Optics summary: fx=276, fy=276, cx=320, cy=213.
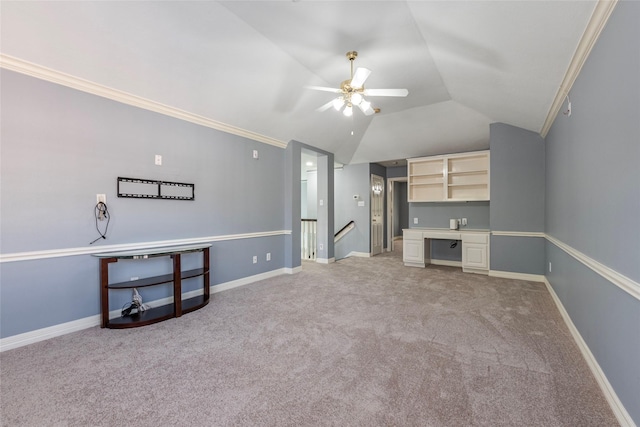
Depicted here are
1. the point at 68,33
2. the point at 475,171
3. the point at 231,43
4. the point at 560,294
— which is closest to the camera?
the point at 68,33

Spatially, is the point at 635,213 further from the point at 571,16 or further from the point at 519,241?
the point at 519,241

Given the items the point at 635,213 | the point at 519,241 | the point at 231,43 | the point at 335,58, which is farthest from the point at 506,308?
the point at 231,43

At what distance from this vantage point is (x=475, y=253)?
17.7ft

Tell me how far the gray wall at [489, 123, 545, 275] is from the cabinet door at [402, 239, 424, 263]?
130 centimetres

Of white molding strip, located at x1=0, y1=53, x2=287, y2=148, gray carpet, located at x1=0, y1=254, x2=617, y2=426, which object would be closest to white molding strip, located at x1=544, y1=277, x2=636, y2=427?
gray carpet, located at x1=0, y1=254, x2=617, y2=426

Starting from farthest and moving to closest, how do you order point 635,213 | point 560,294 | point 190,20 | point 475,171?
point 475,171
point 560,294
point 190,20
point 635,213

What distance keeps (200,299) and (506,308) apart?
3.96m

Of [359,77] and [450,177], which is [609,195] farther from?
[450,177]

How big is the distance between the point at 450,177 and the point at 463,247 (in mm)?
1604

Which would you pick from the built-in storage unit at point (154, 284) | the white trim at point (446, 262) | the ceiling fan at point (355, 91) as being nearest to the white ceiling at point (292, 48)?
the ceiling fan at point (355, 91)

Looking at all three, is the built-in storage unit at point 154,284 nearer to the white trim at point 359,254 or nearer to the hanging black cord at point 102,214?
the hanging black cord at point 102,214

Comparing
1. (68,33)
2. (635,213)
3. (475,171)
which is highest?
(68,33)

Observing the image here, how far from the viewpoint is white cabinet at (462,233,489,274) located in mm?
5309

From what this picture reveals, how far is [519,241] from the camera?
16.2 ft
